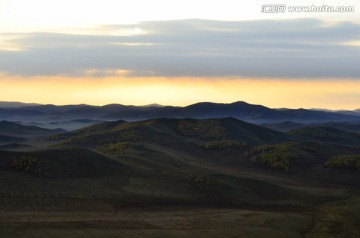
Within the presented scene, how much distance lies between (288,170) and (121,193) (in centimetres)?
4433

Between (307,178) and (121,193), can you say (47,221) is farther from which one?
(307,178)

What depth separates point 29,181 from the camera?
2613 inches

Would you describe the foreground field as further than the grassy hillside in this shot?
No

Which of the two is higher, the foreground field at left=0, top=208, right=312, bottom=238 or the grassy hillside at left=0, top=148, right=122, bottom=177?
the grassy hillside at left=0, top=148, right=122, bottom=177

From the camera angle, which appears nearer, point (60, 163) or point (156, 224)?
point (156, 224)

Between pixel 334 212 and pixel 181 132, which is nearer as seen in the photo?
pixel 334 212

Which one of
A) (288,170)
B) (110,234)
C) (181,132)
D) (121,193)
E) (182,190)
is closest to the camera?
(110,234)

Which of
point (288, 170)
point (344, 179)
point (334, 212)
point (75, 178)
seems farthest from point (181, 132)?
point (334, 212)

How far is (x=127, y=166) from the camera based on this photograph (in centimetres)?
8212

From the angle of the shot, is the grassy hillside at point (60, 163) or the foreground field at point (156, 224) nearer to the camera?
the foreground field at point (156, 224)

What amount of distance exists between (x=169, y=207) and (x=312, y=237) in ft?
61.7

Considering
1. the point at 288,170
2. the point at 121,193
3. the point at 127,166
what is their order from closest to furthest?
the point at 121,193 → the point at 127,166 → the point at 288,170

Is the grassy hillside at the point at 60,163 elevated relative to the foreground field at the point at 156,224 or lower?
elevated

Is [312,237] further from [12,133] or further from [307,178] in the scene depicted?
[12,133]
